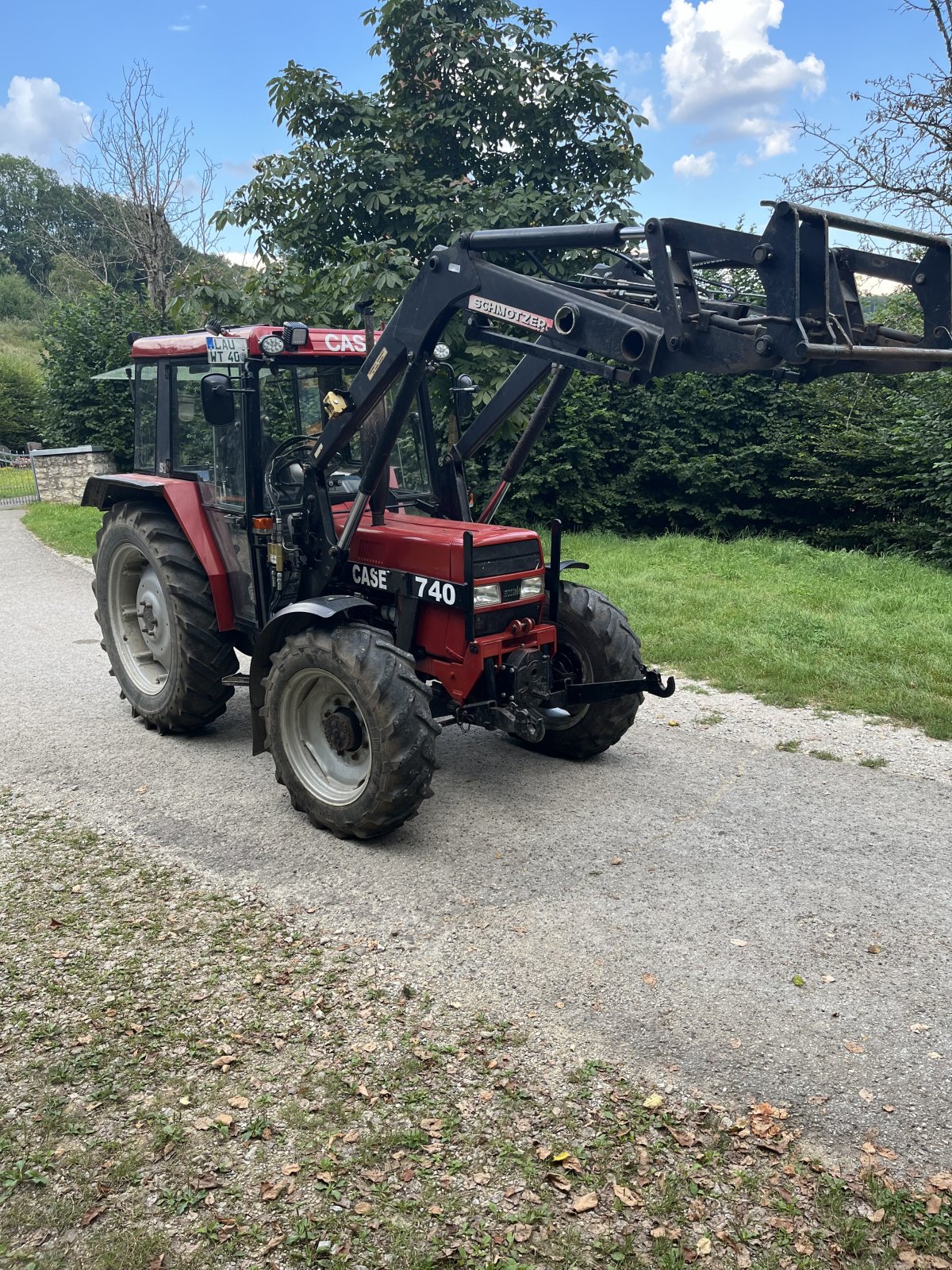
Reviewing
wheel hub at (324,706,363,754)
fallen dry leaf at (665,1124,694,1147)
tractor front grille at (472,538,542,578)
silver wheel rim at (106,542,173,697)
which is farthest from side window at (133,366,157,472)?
fallen dry leaf at (665,1124,694,1147)

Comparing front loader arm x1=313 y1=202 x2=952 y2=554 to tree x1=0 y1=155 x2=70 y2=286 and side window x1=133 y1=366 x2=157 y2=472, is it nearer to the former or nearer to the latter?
side window x1=133 y1=366 x2=157 y2=472

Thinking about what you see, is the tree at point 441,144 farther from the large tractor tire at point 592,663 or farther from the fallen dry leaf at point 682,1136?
the fallen dry leaf at point 682,1136

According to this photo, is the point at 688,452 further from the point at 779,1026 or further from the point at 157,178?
the point at 157,178

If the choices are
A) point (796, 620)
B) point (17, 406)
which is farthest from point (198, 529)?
point (17, 406)

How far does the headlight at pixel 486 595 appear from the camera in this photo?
517 centimetres

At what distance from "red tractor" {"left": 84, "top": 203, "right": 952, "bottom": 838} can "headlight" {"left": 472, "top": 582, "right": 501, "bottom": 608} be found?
13 millimetres

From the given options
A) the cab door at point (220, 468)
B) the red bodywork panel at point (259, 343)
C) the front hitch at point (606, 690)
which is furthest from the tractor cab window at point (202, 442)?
the front hitch at point (606, 690)

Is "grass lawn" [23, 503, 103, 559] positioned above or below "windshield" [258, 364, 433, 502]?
below

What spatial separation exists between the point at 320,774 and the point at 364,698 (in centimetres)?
76

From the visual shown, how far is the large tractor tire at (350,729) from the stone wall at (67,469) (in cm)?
1592

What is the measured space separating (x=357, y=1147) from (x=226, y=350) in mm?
4029

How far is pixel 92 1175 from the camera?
2.94 meters

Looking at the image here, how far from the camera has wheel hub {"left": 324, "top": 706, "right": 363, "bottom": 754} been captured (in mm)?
5078

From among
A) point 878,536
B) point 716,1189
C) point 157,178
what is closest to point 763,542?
point 878,536
